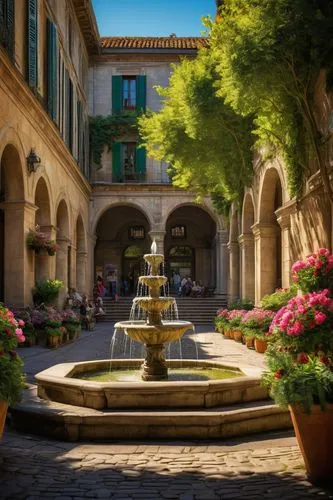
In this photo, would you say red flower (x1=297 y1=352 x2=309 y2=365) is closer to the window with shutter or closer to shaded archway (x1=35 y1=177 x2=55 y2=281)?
the window with shutter

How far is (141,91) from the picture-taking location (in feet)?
109

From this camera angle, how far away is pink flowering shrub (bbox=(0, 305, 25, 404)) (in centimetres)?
581

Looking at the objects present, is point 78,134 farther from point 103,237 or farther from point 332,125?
point 332,125

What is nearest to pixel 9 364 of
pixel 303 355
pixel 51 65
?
pixel 303 355

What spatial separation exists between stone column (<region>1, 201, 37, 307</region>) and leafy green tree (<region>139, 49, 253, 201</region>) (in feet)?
19.3

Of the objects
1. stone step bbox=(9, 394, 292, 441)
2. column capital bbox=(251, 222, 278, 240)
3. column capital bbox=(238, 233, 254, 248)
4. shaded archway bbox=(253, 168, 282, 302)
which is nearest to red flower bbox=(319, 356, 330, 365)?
stone step bbox=(9, 394, 292, 441)

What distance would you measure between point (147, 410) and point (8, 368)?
230 cm

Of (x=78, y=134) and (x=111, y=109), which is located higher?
(x=111, y=109)

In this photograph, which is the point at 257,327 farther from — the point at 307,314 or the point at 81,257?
the point at 81,257

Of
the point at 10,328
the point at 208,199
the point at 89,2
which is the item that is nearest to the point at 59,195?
the point at 89,2

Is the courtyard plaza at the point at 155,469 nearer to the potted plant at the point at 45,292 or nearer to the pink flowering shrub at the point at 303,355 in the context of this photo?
the pink flowering shrub at the point at 303,355

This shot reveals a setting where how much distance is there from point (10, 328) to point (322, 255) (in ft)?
15.8

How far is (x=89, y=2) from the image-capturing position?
26.5 meters

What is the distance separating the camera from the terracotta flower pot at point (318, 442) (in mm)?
5422
